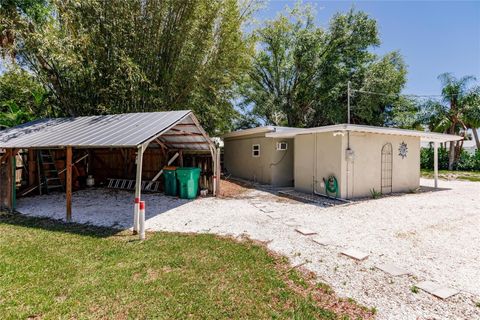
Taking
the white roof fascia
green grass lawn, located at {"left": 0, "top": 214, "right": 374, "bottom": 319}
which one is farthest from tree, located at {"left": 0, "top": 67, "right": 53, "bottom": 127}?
green grass lawn, located at {"left": 0, "top": 214, "right": 374, "bottom": 319}

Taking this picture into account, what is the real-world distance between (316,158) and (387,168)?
2942mm

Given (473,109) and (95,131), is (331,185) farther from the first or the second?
(473,109)

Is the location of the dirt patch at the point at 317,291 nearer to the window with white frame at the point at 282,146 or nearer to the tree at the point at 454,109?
the window with white frame at the point at 282,146

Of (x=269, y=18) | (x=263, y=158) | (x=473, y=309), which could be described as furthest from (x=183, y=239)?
(x=269, y=18)

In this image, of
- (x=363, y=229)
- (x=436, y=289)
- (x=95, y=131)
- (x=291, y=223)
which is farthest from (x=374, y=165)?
(x=95, y=131)

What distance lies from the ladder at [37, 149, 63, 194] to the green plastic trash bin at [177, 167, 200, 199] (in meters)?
5.12

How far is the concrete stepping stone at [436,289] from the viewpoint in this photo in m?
3.41

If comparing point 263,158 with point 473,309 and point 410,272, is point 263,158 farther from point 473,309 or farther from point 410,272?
point 473,309

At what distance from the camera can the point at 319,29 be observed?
22297 mm

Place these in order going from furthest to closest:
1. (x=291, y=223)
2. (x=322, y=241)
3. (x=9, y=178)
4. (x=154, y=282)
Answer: (x=9, y=178), (x=291, y=223), (x=322, y=241), (x=154, y=282)

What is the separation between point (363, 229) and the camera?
6164mm

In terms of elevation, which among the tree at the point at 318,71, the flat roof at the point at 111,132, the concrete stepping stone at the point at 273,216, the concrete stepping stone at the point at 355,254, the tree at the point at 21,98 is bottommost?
the concrete stepping stone at the point at 355,254

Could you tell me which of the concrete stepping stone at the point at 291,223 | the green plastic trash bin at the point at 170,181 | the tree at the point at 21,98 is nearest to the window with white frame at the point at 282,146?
the green plastic trash bin at the point at 170,181

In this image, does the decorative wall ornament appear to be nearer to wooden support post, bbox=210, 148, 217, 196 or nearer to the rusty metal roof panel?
wooden support post, bbox=210, 148, 217, 196
